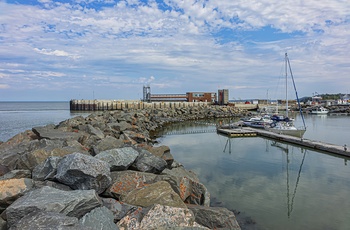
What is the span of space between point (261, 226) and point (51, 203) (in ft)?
20.8

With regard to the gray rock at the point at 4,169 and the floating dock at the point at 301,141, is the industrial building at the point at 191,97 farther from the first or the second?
the gray rock at the point at 4,169

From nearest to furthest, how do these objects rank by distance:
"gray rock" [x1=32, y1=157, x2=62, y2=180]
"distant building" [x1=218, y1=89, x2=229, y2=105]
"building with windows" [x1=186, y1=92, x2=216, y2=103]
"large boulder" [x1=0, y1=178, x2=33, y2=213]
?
"large boulder" [x1=0, y1=178, x2=33, y2=213]
"gray rock" [x1=32, y1=157, x2=62, y2=180]
"distant building" [x1=218, y1=89, x2=229, y2=105]
"building with windows" [x1=186, y1=92, x2=216, y2=103]

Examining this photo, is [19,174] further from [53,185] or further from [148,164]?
[148,164]

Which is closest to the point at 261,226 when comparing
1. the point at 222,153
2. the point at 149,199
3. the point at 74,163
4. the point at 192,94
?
the point at 149,199

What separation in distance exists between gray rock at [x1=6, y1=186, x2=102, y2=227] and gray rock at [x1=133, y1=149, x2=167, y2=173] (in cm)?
279

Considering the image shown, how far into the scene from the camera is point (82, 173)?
5555 millimetres

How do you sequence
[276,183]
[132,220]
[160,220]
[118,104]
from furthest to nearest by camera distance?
[118,104]
[276,183]
[132,220]
[160,220]

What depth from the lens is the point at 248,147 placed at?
2302 cm

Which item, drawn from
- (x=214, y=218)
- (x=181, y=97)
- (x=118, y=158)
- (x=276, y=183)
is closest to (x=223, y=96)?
(x=181, y=97)

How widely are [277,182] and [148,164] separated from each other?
7.70 m

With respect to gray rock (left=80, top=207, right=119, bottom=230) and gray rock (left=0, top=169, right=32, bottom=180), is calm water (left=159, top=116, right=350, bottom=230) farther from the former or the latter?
gray rock (left=0, top=169, right=32, bottom=180)

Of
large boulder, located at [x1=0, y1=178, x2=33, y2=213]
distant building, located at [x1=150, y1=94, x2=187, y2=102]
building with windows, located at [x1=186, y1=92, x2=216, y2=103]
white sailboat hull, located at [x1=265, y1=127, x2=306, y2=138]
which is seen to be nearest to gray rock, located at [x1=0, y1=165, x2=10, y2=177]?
large boulder, located at [x1=0, y1=178, x2=33, y2=213]

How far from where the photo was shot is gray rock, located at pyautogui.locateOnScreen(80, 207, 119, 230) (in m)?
4.41

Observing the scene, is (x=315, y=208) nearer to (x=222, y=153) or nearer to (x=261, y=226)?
(x=261, y=226)
